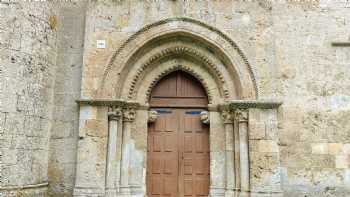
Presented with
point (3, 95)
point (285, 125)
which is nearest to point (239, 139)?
point (285, 125)

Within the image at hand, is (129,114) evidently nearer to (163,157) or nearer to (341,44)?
(163,157)

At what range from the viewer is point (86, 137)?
5324mm

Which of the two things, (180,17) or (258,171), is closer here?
(258,171)

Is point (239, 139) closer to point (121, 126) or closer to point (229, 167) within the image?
point (229, 167)

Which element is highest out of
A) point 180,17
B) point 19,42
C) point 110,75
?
point 180,17

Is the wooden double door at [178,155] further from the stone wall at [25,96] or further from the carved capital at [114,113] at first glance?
the stone wall at [25,96]

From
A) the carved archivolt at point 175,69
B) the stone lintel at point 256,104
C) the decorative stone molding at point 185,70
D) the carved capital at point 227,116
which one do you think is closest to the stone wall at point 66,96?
the carved archivolt at point 175,69

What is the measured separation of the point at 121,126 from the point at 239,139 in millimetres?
1903

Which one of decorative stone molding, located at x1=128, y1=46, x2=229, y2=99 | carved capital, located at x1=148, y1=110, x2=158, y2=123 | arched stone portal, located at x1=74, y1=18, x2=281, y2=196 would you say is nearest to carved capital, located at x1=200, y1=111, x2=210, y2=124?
arched stone portal, located at x1=74, y1=18, x2=281, y2=196

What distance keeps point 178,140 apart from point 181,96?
77cm

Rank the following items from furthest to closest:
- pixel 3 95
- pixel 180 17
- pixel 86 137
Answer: pixel 180 17 < pixel 86 137 < pixel 3 95

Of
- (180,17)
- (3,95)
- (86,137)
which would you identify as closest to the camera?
Answer: (3,95)

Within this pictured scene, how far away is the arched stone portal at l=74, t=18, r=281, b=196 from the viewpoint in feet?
17.3

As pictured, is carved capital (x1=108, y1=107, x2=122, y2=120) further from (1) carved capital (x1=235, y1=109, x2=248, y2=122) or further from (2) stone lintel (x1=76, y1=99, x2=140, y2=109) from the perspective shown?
(1) carved capital (x1=235, y1=109, x2=248, y2=122)
